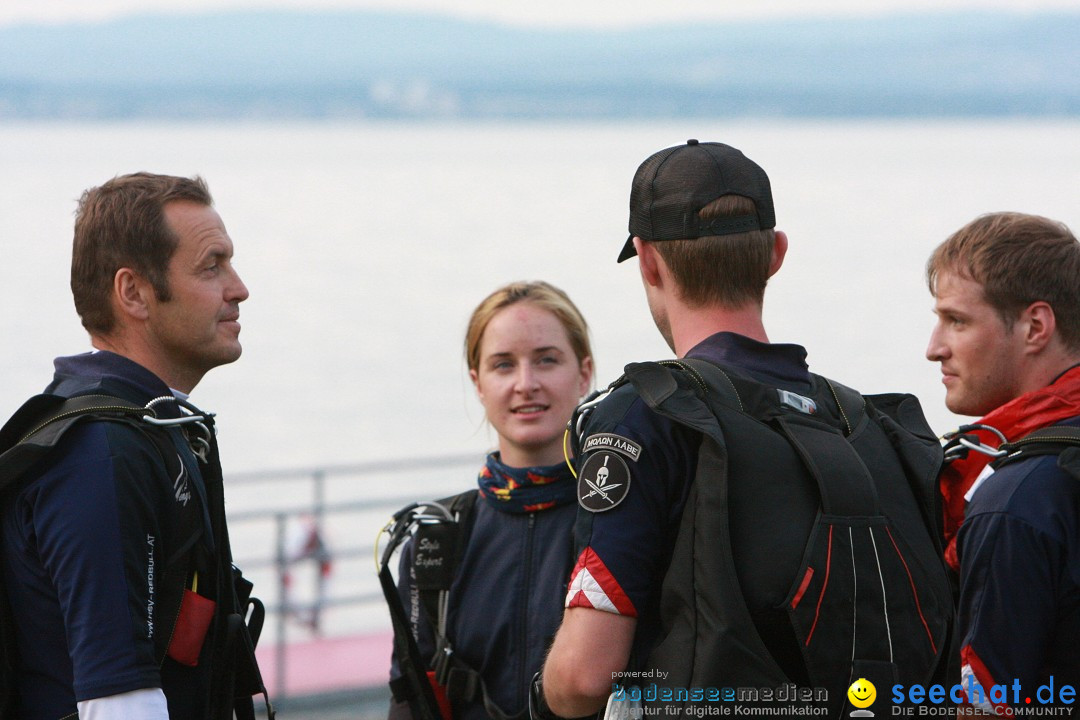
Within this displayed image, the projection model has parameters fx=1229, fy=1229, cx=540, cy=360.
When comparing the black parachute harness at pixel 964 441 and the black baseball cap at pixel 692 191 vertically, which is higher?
the black baseball cap at pixel 692 191

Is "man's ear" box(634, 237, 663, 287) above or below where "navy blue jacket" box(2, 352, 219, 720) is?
above

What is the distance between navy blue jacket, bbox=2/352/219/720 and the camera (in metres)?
2.28

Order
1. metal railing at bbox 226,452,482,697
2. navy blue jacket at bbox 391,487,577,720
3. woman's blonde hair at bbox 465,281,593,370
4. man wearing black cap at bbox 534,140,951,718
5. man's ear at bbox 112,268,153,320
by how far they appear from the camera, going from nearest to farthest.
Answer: man wearing black cap at bbox 534,140,951,718, man's ear at bbox 112,268,153,320, navy blue jacket at bbox 391,487,577,720, woman's blonde hair at bbox 465,281,593,370, metal railing at bbox 226,452,482,697

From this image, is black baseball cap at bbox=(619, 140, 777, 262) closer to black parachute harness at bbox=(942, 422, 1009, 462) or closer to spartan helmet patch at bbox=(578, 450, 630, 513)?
spartan helmet patch at bbox=(578, 450, 630, 513)

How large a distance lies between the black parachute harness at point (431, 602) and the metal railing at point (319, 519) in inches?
73.4

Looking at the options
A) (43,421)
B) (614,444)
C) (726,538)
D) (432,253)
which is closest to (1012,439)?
(726,538)

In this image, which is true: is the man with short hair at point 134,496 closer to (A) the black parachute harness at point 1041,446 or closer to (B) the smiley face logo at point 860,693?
(B) the smiley face logo at point 860,693

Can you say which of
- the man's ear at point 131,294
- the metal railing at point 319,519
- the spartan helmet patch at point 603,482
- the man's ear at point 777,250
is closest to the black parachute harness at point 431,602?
the man's ear at point 131,294

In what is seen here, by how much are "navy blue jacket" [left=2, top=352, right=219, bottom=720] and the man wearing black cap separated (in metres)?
0.80

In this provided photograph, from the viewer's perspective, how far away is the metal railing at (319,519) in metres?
6.74

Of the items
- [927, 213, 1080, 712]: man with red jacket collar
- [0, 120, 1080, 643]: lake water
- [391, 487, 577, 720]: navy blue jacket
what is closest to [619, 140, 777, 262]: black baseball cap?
[927, 213, 1080, 712]: man with red jacket collar

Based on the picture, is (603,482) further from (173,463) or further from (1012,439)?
(1012,439)

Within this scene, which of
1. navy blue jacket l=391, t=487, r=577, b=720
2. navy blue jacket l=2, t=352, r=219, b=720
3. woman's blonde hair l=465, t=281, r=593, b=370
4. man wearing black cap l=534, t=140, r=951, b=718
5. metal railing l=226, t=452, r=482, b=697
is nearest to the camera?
man wearing black cap l=534, t=140, r=951, b=718

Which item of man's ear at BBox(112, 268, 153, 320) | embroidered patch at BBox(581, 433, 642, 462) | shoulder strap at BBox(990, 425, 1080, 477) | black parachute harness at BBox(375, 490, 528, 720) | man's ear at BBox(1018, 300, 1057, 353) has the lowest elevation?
black parachute harness at BBox(375, 490, 528, 720)
